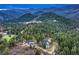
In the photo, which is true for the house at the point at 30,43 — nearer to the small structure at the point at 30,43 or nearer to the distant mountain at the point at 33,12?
the small structure at the point at 30,43

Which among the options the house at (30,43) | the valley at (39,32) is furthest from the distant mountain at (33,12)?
the house at (30,43)

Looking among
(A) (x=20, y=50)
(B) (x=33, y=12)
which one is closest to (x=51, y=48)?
(A) (x=20, y=50)

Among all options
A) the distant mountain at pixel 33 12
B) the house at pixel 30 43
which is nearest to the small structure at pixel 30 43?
the house at pixel 30 43

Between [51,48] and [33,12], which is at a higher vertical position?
[33,12]

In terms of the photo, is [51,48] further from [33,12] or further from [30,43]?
[33,12]

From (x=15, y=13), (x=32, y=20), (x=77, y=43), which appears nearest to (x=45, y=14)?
(x=32, y=20)

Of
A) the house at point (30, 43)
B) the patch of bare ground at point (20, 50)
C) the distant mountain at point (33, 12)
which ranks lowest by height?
the patch of bare ground at point (20, 50)

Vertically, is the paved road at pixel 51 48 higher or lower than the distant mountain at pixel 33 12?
lower

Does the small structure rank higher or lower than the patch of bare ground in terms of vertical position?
higher

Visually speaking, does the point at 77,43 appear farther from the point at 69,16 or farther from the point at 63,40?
the point at 69,16

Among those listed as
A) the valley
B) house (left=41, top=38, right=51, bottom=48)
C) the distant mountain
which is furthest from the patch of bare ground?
the distant mountain

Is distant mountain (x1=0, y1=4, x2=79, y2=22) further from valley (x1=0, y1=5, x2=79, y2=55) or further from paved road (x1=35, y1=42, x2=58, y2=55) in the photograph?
paved road (x1=35, y1=42, x2=58, y2=55)
